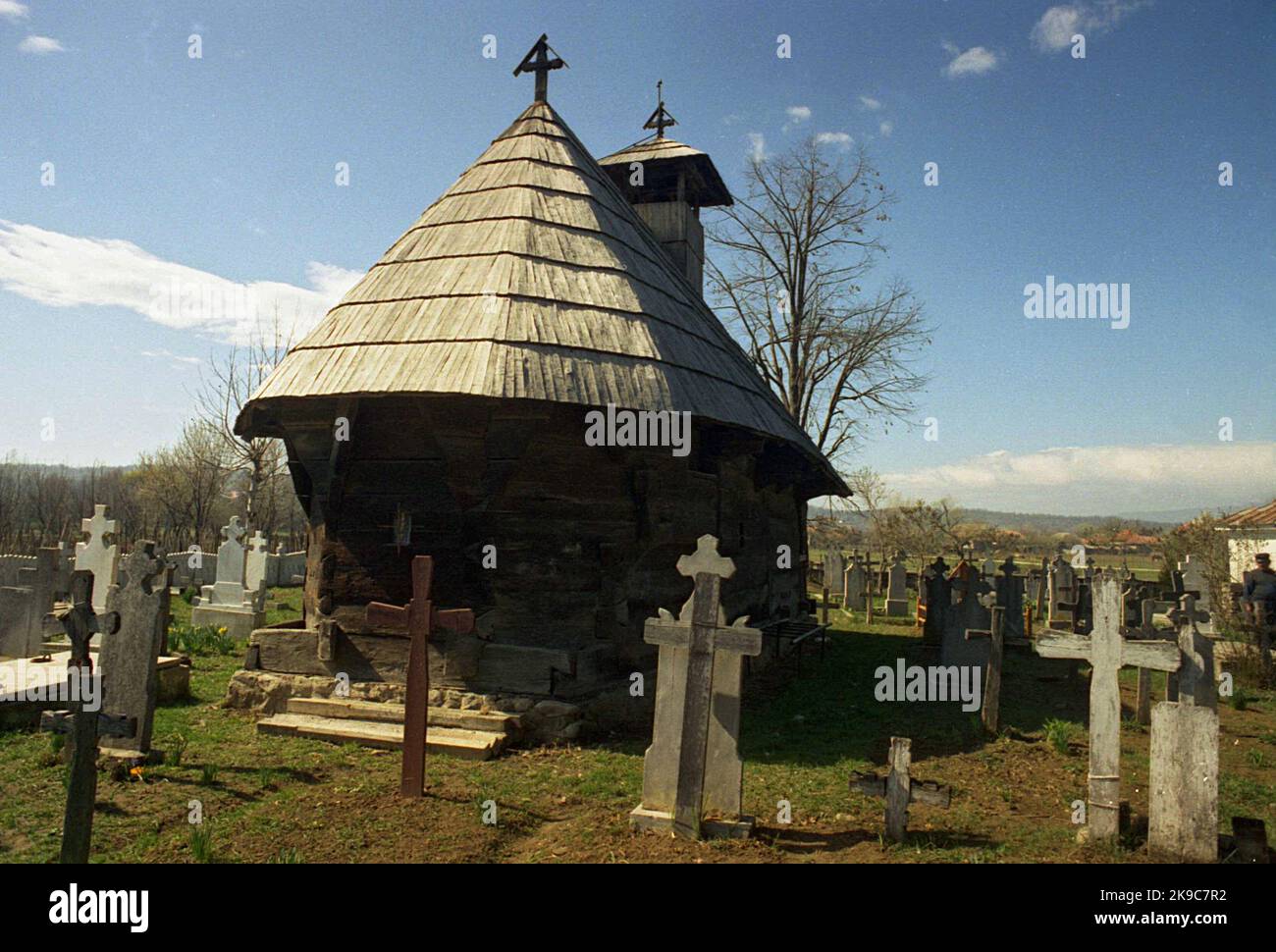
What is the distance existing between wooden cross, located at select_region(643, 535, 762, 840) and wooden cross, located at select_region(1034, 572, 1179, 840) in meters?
2.15

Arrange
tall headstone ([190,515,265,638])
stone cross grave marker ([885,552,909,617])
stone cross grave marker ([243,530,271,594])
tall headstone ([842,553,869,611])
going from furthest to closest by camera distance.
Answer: tall headstone ([842,553,869,611]) < stone cross grave marker ([885,552,909,617]) < stone cross grave marker ([243,530,271,594]) < tall headstone ([190,515,265,638])

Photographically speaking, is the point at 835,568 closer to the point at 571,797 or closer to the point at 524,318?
the point at 524,318

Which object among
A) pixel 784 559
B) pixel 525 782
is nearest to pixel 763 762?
pixel 525 782

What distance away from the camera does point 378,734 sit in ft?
21.9

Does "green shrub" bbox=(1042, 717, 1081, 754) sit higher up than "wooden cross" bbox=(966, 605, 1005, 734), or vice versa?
"wooden cross" bbox=(966, 605, 1005, 734)

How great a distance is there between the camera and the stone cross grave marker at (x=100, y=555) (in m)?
11.4

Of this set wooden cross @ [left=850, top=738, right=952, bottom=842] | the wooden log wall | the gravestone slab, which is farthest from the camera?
the wooden log wall

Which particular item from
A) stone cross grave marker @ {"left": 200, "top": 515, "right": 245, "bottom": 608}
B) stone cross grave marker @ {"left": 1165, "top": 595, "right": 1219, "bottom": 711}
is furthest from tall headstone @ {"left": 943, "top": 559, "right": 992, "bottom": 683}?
stone cross grave marker @ {"left": 200, "top": 515, "right": 245, "bottom": 608}

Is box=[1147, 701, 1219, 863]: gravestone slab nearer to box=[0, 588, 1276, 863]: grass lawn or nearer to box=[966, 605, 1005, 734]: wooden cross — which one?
box=[0, 588, 1276, 863]: grass lawn

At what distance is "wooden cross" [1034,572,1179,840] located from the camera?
15.1 ft

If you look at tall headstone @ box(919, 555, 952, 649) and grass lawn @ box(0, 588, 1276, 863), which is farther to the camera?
tall headstone @ box(919, 555, 952, 649)
